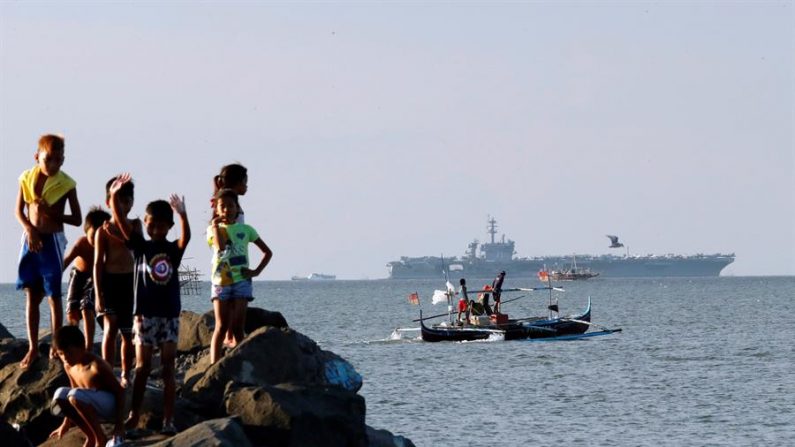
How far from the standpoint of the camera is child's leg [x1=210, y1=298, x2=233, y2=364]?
39.5 feet

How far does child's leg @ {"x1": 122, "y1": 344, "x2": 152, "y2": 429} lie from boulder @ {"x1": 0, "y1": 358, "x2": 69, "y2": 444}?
3.89 feet

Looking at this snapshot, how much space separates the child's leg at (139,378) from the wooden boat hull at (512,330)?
34.7 meters

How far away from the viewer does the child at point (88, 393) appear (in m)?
9.86

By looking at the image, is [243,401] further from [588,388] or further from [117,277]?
[588,388]

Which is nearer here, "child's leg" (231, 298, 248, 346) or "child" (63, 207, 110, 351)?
"child" (63, 207, 110, 351)

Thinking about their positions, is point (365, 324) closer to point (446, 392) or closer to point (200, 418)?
point (446, 392)

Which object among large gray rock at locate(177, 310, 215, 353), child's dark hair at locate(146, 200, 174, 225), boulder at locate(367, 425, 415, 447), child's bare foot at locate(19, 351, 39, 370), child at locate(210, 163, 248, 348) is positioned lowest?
boulder at locate(367, 425, 415, 447)

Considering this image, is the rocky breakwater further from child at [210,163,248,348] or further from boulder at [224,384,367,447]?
child at [210,163,248,348]

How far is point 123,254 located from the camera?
10.8m

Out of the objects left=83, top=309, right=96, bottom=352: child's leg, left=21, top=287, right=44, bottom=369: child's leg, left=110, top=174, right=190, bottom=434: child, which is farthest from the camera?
left=83, top=309, right=96, bottom=352: child's leg

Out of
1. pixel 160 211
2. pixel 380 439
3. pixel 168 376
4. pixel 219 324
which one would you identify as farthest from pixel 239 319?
pixel 160 211

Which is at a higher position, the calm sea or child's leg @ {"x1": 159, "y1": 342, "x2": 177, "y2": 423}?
child's leg @ {"x1": 159, "y1": 342, "x2": 177, "y2": 423}

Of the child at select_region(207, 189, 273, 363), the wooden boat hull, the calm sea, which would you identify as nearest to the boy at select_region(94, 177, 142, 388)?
the child at select_region(207, 189, 273, 363)

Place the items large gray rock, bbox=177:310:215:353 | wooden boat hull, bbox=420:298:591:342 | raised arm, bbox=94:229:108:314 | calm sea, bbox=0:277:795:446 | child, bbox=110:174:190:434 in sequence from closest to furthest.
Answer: child, bbox=110:174:190:434, raised arm, bbox=94:229:108:314, large gray rock, bbox=177:310:215:353, calm sea, bbox=0:277:795:446, wooden boat hull, bbox=420:298:591:342
